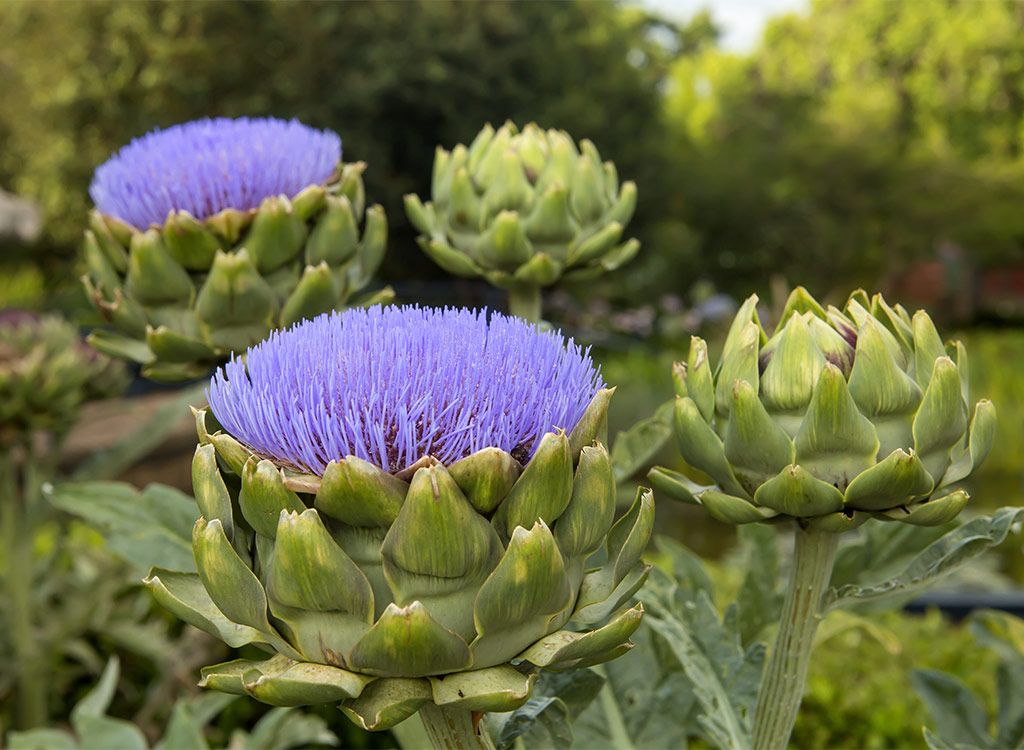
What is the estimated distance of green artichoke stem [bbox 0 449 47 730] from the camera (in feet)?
4.76

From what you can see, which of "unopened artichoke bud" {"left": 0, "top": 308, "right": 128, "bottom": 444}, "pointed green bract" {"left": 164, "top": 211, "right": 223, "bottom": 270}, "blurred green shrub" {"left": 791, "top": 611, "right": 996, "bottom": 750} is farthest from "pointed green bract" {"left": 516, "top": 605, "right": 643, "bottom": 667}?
"unopened artichoke bud" {"left": 0, "top": 308, "right": 128, "bottom": 444}

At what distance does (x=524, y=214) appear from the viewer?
1047mm

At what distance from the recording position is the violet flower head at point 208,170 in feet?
2.99

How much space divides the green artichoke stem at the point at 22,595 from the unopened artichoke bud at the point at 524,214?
2.80 feet

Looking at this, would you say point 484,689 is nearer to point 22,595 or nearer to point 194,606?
point 194,606

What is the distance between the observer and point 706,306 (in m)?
8.63

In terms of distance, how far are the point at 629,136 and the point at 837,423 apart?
9.05 meters

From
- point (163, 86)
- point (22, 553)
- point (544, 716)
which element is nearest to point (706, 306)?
point (163, 86)

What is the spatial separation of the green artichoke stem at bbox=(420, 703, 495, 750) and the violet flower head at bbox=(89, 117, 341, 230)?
57 centimetres

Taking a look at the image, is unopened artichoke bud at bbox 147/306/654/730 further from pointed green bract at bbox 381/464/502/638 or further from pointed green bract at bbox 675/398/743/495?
pointed green bract at bbox 675/398/743/495

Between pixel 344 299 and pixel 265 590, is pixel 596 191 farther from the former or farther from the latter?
pixel 265 590

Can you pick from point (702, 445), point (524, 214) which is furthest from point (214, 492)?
point (524, 214)

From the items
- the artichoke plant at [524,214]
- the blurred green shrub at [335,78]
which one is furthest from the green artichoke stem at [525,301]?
the blurred green shrub at [335,78]

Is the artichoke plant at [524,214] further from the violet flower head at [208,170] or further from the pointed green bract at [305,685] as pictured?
the pointed green bract at [305,685]
